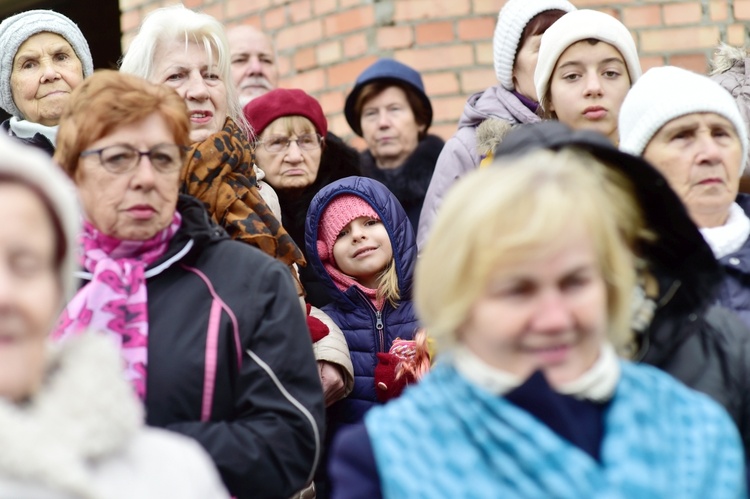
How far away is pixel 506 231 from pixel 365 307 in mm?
2125

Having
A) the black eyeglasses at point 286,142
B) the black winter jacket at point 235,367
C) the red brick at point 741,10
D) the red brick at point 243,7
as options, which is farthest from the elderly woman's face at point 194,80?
the red brick at point 741,10

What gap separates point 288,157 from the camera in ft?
14.9

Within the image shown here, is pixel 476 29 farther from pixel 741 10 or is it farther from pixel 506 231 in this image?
pixel 506 231

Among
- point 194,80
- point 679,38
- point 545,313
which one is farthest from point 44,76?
point 679,38

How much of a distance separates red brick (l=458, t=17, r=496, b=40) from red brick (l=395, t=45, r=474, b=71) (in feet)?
0.18

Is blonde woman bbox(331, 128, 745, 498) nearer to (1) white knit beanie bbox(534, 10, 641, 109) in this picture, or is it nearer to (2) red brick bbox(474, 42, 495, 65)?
(1) white knit beanie bbox(534, 10, 641, 109)

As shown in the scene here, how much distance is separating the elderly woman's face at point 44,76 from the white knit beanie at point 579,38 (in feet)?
5.36

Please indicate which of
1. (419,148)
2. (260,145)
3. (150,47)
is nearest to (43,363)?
(150,47)

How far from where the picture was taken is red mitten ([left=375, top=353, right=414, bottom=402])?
383cm

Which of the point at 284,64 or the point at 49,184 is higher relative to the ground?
the point at 284,64

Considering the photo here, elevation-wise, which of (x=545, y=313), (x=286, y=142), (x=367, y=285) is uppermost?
(x=286, y=142)

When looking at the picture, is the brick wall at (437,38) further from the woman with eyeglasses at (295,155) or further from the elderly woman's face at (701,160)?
the elderly woman's face at (701,160)

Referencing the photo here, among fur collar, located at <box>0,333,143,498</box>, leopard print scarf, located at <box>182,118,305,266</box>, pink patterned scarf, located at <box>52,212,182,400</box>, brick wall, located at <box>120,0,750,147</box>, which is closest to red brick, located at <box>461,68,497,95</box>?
brick wall, located at <box>120,0,750,147</box>

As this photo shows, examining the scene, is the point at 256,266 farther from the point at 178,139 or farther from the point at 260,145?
the point at 260,145
